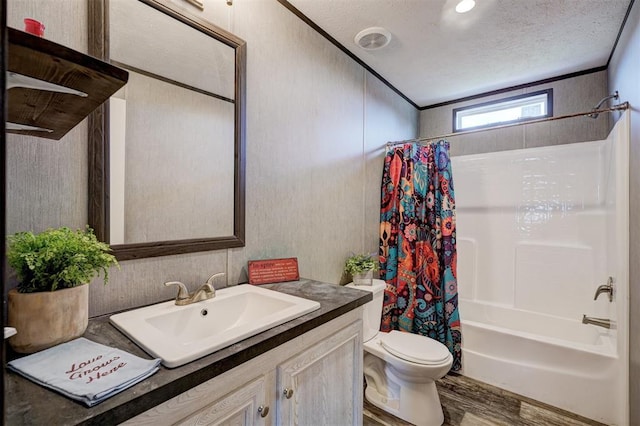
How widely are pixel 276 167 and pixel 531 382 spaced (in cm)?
219

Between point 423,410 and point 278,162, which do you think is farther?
point 423,410

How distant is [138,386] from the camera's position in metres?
0.61

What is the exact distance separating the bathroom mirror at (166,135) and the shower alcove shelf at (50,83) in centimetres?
21

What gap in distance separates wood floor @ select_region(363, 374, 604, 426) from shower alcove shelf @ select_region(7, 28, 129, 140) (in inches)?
81.3

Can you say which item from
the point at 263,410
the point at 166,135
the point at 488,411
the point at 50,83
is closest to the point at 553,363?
the point at 488,411

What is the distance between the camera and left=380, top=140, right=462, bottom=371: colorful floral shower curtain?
2.26 metres

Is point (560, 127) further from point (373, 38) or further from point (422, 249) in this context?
point (373, 38)

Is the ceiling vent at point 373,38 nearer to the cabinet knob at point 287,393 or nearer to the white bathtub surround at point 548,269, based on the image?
the white bathtub surround at point 548,269

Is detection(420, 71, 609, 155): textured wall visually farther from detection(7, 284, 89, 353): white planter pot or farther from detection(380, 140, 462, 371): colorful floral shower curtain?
detection(7, 284, 89, 353): white planter pot

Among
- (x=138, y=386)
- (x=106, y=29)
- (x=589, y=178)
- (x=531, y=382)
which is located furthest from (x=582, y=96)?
(x=138, y=386)

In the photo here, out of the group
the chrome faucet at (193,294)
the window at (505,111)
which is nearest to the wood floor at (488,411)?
the chrome faucet at (193,294)

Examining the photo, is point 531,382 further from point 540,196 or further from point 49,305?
point 49,305

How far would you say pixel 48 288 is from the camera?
76 centimetres

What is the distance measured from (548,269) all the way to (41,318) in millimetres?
3185
